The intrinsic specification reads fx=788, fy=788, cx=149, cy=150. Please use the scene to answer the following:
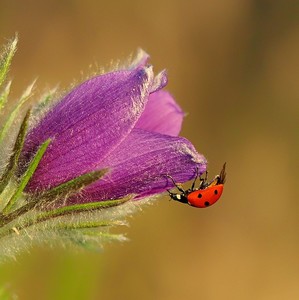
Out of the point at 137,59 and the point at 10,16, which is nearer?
the point at 137,59

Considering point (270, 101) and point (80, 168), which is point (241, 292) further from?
point (80, 168)

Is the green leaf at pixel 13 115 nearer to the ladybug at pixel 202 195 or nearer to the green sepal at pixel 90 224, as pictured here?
the green sepal at pixel 90 224

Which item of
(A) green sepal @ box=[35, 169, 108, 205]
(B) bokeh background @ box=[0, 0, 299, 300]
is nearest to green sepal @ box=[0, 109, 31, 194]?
(A) green sepal @ box=[35, 169, 108, 205]

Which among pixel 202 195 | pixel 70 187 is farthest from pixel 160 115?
pixel 70 187

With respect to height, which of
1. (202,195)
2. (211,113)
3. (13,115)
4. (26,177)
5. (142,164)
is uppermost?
(211,113)

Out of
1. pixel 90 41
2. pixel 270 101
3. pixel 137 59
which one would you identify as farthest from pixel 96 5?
pixel 137 59

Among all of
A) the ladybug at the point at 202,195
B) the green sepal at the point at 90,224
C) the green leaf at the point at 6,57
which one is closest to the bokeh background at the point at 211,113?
the ladybug at the point at 202,195

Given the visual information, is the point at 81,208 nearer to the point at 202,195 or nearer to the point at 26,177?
the point at 26,177
